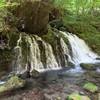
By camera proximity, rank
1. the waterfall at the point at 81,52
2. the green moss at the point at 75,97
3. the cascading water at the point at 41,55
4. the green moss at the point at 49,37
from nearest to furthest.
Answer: the green moss at the point at 75,97 → the cascading water at the point at 41,55 → the green moss at the point at 49,37 → the waterfall at the point at 81,52

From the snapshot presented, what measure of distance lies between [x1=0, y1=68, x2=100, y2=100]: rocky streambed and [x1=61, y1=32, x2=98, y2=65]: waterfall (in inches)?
92.6

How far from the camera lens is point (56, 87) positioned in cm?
577

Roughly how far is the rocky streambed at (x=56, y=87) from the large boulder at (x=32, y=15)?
106 inches

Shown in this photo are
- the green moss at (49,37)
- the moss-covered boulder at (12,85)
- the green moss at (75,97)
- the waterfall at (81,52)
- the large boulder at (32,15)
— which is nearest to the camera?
the green moss at (75,97)

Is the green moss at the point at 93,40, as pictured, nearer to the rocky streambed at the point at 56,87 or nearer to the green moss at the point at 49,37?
the green moss at the point at 49,37

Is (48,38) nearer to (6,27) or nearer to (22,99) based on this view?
(6,27)

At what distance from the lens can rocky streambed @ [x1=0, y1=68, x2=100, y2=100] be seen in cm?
503

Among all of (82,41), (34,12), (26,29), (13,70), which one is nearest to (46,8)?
(34,12)

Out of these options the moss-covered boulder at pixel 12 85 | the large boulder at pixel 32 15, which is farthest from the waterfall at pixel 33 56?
the moss-covered boulder at pixel 12 85

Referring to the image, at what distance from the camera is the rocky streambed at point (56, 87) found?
198 inches

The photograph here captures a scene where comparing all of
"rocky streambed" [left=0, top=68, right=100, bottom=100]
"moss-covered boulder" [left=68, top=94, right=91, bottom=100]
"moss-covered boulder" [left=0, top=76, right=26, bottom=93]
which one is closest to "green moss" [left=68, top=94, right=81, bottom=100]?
"moss-covered boulder" [left=68, top=94, right=91, bottom=100]

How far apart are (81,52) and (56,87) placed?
5.43m

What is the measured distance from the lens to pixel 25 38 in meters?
8.22

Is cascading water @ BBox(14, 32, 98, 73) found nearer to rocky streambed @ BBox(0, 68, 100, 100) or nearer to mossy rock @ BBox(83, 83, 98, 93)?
rocky streambed @ BBox(0, 68, 100, 100)
